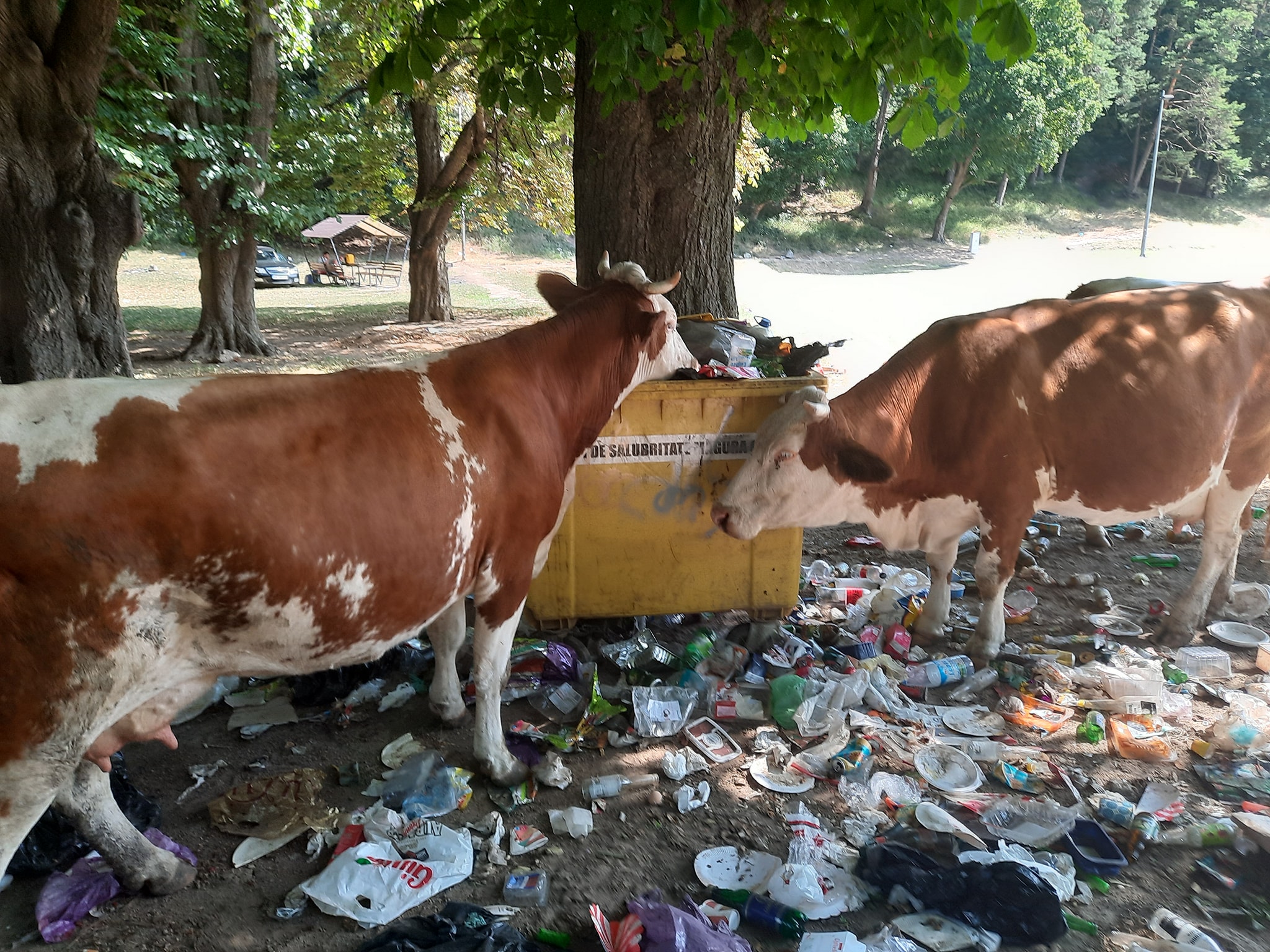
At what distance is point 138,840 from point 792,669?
9.90 feet

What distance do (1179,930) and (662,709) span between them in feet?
7.02

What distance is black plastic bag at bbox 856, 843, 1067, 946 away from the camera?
110 inches

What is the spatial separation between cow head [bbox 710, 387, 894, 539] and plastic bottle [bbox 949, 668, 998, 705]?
3.82 feet

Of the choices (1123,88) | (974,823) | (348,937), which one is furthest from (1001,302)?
(1123,88)

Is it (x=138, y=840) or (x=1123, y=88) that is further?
(x=1123, y=88)

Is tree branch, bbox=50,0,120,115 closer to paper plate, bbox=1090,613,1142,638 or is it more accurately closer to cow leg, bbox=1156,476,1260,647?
paper plate, bbox=1090,613,1142,638

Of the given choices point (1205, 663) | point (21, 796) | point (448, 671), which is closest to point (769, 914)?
point (448, 671)

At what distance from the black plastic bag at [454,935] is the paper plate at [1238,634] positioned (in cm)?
439

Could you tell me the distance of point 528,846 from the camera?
3256 mm

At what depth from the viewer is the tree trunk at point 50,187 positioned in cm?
555

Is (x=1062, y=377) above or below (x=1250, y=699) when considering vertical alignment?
above

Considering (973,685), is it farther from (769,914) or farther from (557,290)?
(557,290)

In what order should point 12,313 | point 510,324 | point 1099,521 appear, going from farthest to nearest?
point 510,324, point 12,313, point 1099,521

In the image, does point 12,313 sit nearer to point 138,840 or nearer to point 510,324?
point 138,840
